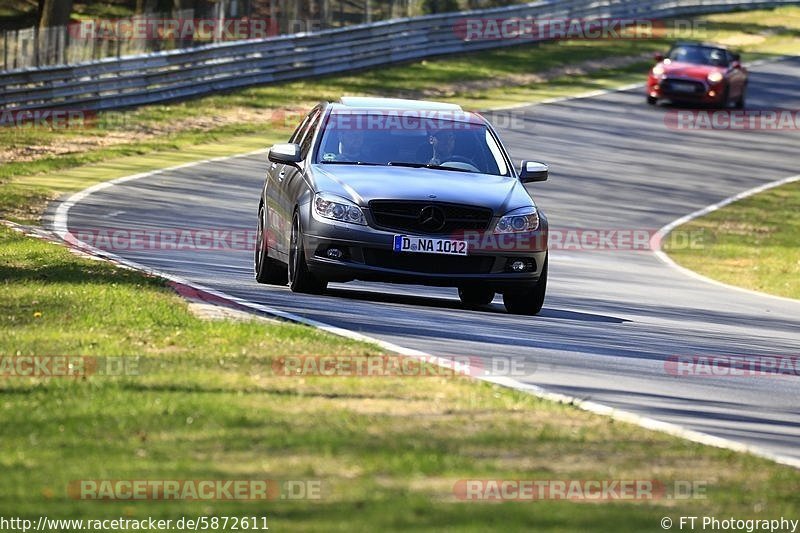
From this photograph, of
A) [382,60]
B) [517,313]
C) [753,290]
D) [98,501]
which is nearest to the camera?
[98,501]

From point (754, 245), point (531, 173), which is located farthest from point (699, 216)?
point (531, 173)

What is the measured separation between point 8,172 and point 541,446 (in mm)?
19740

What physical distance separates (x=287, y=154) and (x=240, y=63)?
23.8m

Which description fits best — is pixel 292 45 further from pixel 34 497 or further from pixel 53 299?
pixel 34 497

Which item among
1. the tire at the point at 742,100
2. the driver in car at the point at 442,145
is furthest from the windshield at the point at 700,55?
the driver in car at the point at 442,145

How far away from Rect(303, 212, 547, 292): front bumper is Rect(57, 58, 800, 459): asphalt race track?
0.93 ft

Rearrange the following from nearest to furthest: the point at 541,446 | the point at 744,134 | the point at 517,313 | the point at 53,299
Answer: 1. the point at 541,446
2. the point at 53,299
3. the point at 517,313
4. the point at 744,134

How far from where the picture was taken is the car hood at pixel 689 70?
39.5 m

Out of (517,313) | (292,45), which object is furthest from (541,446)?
(292,45)

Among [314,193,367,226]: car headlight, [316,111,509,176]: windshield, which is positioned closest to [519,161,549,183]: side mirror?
[316,111,509,176]: windshield

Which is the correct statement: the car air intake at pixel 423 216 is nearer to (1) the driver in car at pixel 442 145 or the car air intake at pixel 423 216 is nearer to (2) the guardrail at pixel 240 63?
(1) the driver in car at pixel 442 145

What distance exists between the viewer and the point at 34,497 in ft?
21.6

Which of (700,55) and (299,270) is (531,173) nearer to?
(299,270)

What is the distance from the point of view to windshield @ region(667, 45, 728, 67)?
40.2 meters
